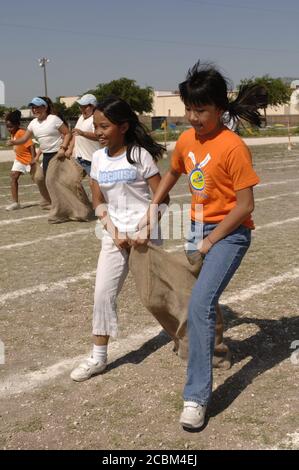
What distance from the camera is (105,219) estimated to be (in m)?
3.83

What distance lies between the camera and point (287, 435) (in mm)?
3043

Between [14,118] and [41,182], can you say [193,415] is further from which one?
[14,118]

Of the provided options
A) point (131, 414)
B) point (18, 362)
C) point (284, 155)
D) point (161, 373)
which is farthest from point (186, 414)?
point (284, 155)

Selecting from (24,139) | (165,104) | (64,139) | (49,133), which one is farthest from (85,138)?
(165,104)

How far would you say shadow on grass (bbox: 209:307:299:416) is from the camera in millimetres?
3523

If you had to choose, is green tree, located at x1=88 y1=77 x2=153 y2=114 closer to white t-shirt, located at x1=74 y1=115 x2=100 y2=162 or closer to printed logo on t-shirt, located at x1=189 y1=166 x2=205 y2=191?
white t-shirt, located at x1=74 y1=115 x2=100 y2=162

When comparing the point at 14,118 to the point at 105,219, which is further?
the point at 14,118

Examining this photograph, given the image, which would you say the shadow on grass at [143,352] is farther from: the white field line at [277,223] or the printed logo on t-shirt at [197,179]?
the white field line at [277,223]

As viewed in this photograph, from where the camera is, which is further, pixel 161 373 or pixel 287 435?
pixel 161 373

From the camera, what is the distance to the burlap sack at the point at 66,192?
352 inches

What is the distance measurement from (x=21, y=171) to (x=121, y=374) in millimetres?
7185

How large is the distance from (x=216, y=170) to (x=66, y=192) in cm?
606

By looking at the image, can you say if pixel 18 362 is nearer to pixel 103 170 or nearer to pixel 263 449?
pixel 103 170

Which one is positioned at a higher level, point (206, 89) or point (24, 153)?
point (206, 89)
